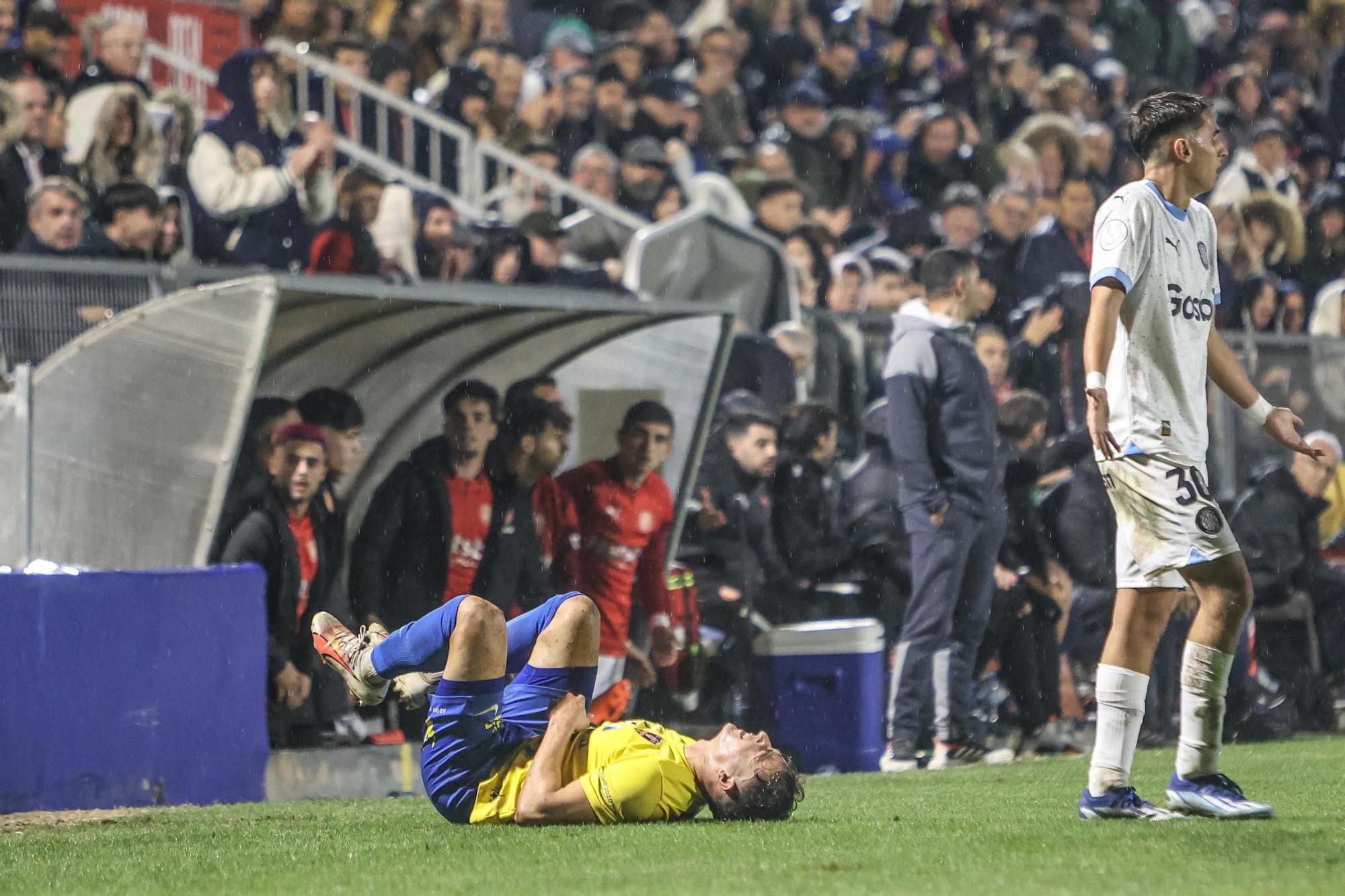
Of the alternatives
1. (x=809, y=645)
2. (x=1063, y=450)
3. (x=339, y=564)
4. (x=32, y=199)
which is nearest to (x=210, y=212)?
(x=32, y=199)

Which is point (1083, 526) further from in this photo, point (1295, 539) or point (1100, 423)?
point (1100, 423)

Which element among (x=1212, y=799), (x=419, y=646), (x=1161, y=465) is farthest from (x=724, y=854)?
(x=1161, y=465)

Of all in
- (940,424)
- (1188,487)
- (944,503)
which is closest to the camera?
(1188,487)

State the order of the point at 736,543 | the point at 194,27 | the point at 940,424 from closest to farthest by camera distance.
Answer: the point at 940,424, the point at 736,543, the point at 194,27

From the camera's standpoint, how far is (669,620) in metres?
10.9

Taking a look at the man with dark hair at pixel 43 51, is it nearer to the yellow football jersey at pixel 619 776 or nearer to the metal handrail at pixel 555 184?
the metal handrail at pixel 555 184

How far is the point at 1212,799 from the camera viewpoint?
20.9 feet

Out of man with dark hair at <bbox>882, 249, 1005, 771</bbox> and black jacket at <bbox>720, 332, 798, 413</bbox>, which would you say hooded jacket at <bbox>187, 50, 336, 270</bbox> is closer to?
black jacket at <bbox>720, 332, 798, 413</bbox>

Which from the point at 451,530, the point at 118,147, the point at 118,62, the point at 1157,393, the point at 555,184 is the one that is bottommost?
the point at 451,530

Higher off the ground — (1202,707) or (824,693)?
(1202,707)

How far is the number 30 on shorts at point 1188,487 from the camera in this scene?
6168mm

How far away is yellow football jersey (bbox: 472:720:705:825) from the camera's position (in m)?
6.44

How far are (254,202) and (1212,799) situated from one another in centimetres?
760

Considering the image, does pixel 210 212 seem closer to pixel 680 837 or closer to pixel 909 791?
pixel 909 791
